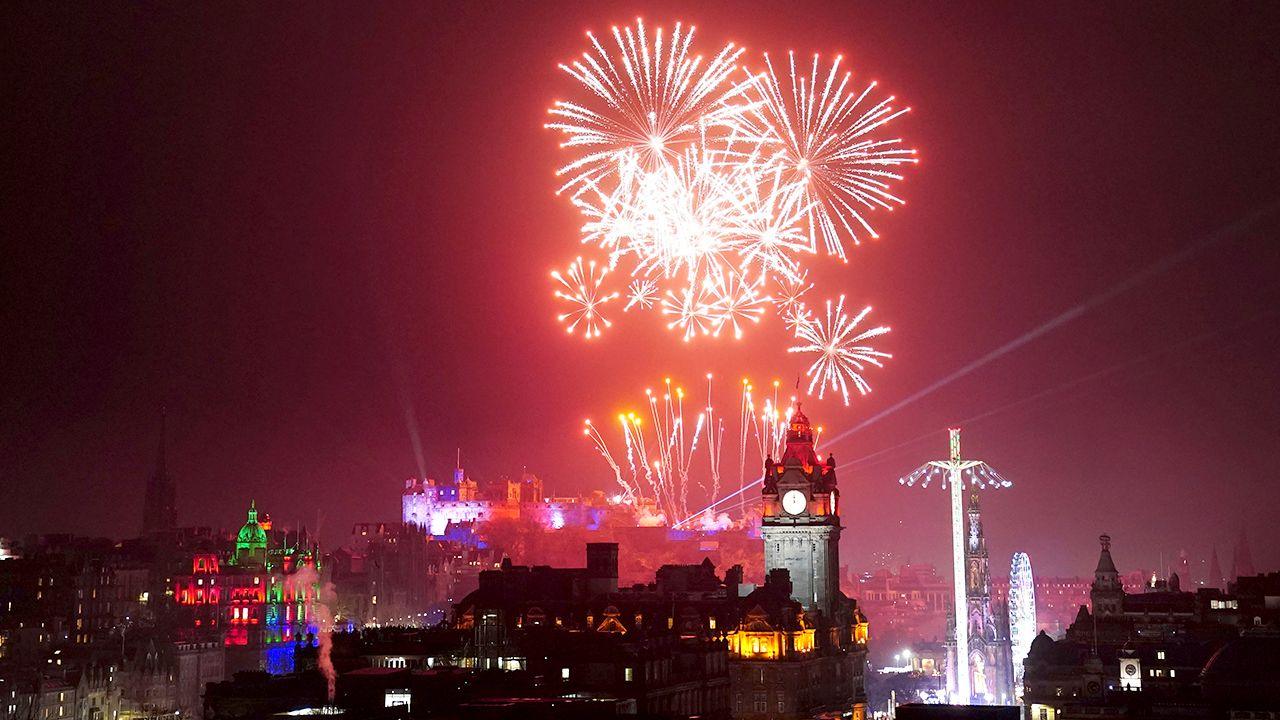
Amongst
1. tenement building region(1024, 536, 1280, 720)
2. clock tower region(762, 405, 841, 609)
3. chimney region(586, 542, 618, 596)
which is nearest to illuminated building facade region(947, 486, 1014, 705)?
tenement building region(1024, 536, 1280, 720)

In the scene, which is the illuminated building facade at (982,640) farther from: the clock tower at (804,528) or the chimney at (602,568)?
the chimney at (602,568)

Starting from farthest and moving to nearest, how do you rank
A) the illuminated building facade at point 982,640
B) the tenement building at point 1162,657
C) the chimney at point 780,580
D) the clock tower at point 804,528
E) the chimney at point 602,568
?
the illuminated building facade at point 982,640
the chimney at point 602,568
the clock tower at point 804,528
the chimney at point 780,580
the tenement building at point 1162,657

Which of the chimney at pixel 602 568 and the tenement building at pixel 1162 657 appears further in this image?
the chimney at pixel 602 568

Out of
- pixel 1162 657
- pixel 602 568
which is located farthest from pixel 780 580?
pixel 1162 657

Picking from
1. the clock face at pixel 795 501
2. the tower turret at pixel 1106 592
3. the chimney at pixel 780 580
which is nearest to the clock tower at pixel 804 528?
the clock face at pixel 795 501

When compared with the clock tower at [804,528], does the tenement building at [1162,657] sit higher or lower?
lower

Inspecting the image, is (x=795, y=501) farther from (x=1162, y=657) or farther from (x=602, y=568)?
(x=1162, y=657)

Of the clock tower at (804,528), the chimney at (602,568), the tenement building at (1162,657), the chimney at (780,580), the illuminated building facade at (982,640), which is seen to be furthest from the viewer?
the illuminated building facade at (982,640)

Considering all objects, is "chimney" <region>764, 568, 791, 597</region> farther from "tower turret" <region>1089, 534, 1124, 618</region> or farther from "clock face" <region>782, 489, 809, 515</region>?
"tower turret" <region>1089, 534, 1124, 618</region>

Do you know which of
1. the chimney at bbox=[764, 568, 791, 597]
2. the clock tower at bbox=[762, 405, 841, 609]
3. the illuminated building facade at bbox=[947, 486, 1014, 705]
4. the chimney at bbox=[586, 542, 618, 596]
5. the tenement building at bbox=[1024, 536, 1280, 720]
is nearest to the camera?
the tenement building at bbox=[1024, 536, 1280, 720]
